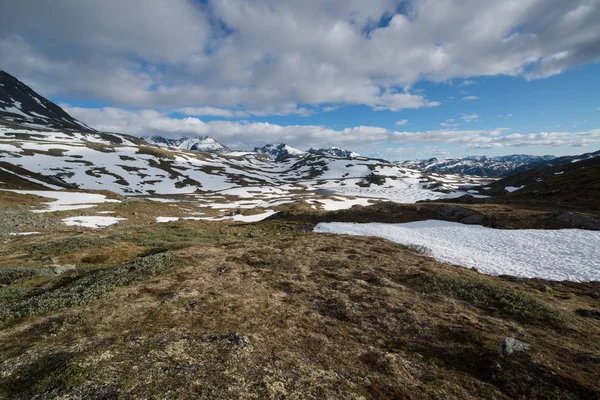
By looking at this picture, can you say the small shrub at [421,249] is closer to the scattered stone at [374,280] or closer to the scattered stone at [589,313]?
the scattered stone at [374,280]

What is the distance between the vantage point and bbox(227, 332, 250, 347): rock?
9.98 meters

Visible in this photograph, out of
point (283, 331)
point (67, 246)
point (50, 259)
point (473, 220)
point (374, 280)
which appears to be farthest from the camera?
point (473, 220)

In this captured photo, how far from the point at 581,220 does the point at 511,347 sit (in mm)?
35715

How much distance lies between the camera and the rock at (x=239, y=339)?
998 centimetres

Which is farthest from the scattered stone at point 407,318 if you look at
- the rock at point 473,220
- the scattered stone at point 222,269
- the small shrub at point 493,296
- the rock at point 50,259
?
the rock at point 473,220

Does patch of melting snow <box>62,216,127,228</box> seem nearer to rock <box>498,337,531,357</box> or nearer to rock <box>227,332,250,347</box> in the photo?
rock <box>227,332,250,347</box>

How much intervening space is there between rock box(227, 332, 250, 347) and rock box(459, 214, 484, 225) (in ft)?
130

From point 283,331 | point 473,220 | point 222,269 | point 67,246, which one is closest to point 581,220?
point 473,220

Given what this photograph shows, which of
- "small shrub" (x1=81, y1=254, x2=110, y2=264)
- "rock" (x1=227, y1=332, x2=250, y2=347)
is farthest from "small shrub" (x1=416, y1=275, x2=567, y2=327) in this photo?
"small shrub" (x1=81, y1=254, x2=110, y2=264)

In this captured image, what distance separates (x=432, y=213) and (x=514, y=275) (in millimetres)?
25405

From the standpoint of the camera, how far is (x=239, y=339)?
1015 cm

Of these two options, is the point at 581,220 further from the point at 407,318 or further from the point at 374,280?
the point at 407,318

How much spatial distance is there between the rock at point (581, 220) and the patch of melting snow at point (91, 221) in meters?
67.6

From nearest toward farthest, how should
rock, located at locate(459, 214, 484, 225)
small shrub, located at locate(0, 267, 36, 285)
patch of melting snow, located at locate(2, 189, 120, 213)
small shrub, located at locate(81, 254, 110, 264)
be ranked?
1. small shrub, located at locate(0, 267, 36, 285)
2. small shrub, located at locate(81, 254, 110, 264)
3. rock, located at locate(459, 214, 484, 225)
4. patch of melting snow, located at locate(2, 189, 120, 213)
